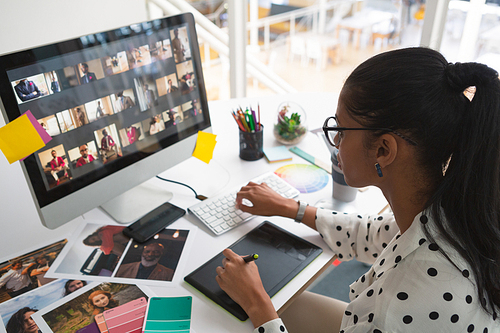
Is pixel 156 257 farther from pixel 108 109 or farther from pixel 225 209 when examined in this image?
pixel 108 109

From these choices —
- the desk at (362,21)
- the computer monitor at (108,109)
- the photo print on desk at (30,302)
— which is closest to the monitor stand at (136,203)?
the computer monitor at (108,109)

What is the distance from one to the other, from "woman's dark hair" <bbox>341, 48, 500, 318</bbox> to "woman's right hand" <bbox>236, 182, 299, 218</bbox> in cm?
42

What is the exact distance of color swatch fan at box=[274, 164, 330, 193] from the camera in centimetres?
122

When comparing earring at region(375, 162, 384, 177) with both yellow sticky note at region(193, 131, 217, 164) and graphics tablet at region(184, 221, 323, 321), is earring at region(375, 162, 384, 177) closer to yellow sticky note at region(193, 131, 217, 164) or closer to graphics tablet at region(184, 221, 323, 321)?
graphics tablet at region(184, 221, 323, 321)

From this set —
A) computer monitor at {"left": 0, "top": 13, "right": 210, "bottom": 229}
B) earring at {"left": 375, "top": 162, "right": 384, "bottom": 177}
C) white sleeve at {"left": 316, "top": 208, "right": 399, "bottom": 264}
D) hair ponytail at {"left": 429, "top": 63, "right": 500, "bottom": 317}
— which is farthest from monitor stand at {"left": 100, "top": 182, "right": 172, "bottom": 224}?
hair ponytail at {"left": 429, "top": 63, "right": 500, "bottom": 317}

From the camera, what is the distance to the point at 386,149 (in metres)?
0.70

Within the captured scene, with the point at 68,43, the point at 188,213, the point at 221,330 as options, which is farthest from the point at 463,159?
the point at 68,43

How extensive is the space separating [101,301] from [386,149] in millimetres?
665

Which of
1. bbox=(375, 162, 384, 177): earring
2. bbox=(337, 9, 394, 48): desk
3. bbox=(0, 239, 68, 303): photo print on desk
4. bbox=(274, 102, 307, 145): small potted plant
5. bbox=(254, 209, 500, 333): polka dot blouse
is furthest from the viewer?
bbox=(337, 9, 394, 48): desk

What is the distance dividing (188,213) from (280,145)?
50cm

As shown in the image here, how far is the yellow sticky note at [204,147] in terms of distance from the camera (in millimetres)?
1183

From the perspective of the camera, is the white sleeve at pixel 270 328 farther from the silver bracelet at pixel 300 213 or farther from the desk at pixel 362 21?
the desk at pixel 362 21

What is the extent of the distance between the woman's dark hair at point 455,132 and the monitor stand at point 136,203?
0.70m

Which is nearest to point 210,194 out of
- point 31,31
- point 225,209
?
point 225,209
